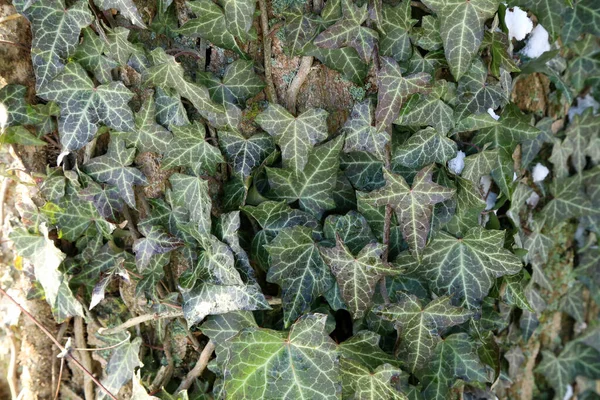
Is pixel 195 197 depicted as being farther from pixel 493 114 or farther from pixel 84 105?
pixel 493 114

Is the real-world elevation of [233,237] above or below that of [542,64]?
below

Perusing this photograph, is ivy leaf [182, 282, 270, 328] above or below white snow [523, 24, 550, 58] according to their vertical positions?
below

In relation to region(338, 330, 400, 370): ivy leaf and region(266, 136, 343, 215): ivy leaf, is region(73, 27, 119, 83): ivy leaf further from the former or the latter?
region(338, 330, 400, 370): ivy leaf

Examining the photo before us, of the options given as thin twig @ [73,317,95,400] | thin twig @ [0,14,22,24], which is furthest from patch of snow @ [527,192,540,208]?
thin twig @ [0,14,22,24]

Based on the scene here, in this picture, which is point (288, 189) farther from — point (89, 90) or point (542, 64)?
point (542, 64)

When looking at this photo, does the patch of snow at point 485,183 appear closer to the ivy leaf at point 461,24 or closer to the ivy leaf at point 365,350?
the ivy leaf at point 461,24

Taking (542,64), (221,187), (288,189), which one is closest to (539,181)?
(542,64)

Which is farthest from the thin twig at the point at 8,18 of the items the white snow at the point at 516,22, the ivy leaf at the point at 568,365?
the ivy leaf at the point at 568,365

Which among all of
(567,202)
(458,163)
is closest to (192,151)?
(458,163)
